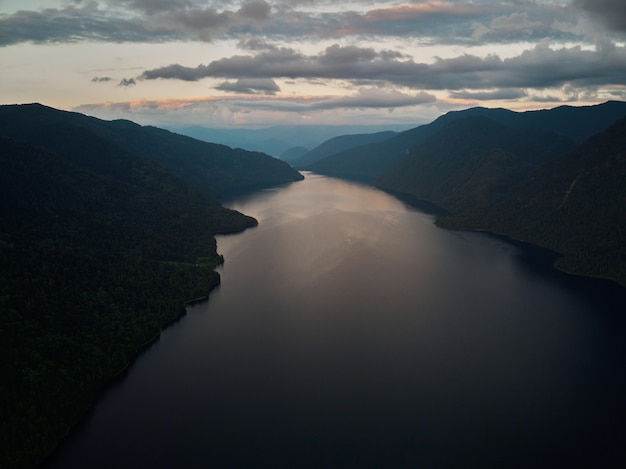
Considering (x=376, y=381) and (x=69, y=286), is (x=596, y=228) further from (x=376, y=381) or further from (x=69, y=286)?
(x=69, y=286)

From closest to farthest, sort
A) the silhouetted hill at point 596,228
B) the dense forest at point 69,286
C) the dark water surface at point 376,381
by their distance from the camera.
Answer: the dark water surface at point 376,381
the dense forest at point 69,286
the silhouetted hill at point 596,228

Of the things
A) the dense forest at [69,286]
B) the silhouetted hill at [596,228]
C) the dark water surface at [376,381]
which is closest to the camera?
the dark water surface at [376,381]

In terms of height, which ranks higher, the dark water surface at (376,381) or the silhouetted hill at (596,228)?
the silhouetted hill at (596,228)

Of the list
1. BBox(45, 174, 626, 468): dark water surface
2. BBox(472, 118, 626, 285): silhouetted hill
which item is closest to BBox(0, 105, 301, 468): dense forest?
BBox(45, 174, 626, 468): dark water surface

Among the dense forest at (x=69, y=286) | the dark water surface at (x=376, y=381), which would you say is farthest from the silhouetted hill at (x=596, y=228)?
the dense forest at (x=69, y=286)

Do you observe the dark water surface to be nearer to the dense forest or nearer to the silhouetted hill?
A: the dense forest

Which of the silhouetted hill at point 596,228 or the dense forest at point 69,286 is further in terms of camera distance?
the silhouetted hill at point 596,228

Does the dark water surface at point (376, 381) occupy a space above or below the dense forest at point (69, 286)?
below

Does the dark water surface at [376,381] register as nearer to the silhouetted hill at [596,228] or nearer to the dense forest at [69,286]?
the dense forest at [69,286]
